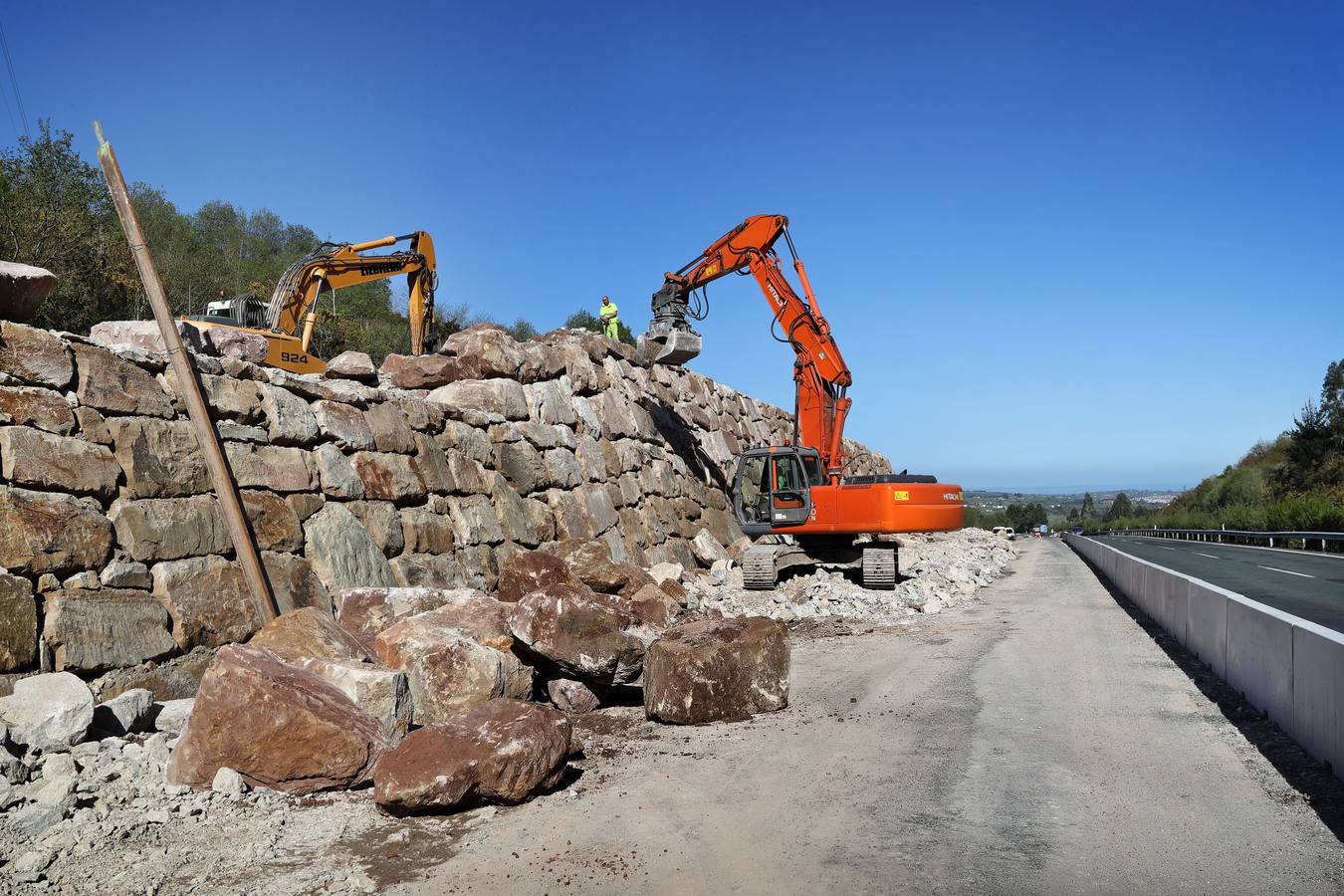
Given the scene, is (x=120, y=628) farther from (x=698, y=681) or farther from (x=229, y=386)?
(x=698, y=681)

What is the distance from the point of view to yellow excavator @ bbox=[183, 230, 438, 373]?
12.9 m

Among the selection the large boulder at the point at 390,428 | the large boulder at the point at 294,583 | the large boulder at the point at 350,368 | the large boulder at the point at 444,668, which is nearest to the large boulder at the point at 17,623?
the large boulder at the point at 294,583

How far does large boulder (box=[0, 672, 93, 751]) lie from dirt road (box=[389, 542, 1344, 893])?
2.43 meters

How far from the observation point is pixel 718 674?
728cm

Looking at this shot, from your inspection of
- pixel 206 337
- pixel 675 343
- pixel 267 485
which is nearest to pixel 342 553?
pixel 267 485

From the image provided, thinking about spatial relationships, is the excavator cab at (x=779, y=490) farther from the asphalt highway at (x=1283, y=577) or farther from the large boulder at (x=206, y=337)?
the large boulder at (x=206, y=337)

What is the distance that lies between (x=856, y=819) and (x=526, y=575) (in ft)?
15.9

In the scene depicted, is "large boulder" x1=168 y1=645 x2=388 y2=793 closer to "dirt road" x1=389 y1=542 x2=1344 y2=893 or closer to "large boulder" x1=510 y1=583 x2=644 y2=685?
"dirt road" x1=389 y1=542 x2=1344 y2=893

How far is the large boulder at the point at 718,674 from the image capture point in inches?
283

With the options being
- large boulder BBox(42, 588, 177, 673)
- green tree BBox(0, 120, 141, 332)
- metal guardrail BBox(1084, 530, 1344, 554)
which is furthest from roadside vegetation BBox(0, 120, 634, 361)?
metal guardrail BBox(1084, 530, 1344, 554)

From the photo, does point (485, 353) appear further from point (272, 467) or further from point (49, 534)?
point (49, 534)

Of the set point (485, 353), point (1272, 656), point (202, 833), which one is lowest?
point (202, 833)

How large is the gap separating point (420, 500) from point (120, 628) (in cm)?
452

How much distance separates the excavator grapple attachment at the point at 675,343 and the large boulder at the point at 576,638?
9.74 meters
